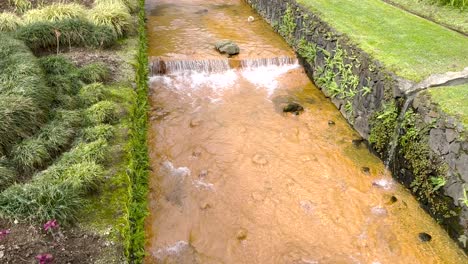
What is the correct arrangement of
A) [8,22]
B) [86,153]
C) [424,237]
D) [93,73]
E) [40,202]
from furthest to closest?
[8,22] < [93,73] < [424,237] < [86,153] < [40,202]

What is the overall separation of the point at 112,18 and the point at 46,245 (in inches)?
291

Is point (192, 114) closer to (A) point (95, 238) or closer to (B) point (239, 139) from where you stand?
(B) point (239, 139)

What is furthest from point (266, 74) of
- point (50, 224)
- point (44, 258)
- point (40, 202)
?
point (44, 258)

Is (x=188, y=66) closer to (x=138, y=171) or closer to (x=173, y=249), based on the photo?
(x=138, y=171)

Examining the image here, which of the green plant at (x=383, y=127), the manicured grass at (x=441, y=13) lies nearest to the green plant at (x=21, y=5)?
the green plant at (x=383, y=127)

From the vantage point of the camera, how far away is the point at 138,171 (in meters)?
6.43

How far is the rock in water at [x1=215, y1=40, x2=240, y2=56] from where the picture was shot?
456 inches

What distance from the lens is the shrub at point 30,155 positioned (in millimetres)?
5609

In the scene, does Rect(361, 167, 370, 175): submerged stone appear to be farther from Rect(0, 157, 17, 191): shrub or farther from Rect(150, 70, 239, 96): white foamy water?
Rect(0, 157, 17, 191): shrub

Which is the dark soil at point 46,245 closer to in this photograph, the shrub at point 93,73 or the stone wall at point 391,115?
the shrub at point 93,73

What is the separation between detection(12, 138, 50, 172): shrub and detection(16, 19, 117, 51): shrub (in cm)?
411

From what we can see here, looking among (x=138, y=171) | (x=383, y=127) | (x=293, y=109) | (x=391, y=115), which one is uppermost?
(x=391, y=115)

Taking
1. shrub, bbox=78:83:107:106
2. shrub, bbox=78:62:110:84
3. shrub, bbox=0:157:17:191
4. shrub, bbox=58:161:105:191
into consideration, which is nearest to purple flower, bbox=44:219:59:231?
shrub, bbox=58:161:105:191

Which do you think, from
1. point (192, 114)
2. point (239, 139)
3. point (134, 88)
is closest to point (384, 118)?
point (239, 139)
